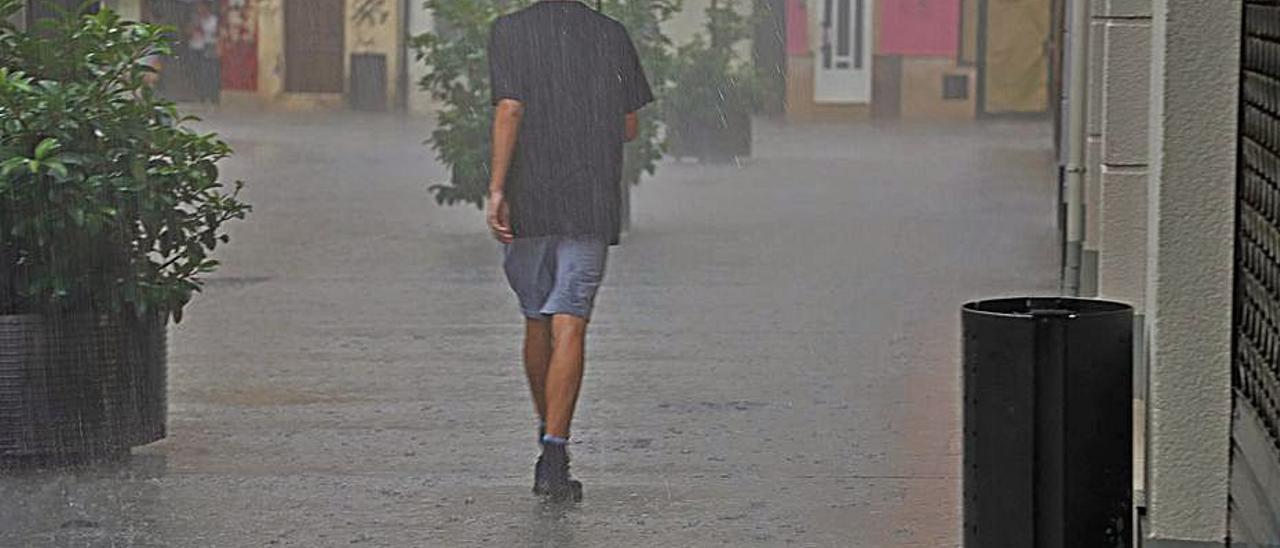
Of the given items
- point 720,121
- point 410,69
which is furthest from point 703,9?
point 410,69

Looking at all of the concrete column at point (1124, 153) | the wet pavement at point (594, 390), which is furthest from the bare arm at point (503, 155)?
the concrete column at point (1124, 153)

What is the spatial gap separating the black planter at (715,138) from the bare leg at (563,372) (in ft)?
56.0

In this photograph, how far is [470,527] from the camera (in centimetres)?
690

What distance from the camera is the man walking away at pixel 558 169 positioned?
7.28m

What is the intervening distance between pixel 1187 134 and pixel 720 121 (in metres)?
19.9

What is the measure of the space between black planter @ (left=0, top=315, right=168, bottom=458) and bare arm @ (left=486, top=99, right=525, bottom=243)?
1.29 meters

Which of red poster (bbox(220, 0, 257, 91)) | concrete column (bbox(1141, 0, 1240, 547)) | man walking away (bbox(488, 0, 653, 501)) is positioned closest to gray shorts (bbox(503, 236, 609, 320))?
man walking away (bbox(488, 0, 653, 501))

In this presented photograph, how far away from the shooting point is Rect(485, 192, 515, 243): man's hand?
24.0ft

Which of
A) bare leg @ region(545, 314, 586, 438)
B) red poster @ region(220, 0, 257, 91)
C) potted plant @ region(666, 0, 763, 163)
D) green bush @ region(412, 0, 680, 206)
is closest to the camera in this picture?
bare leg @ region(545, 314, 586, 438)

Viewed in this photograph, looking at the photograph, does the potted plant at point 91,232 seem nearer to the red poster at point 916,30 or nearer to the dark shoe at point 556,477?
the dark shoe at point 556,477

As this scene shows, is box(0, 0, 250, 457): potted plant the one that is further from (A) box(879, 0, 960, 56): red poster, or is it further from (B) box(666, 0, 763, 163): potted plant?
(A) box(879, 0, 960, 56): red poster

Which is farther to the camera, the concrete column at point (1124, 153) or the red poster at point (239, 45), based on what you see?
the red poster at point (239, 45)

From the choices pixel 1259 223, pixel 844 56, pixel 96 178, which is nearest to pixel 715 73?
pixel 844 56

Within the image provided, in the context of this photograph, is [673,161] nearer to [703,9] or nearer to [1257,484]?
[703,9]
